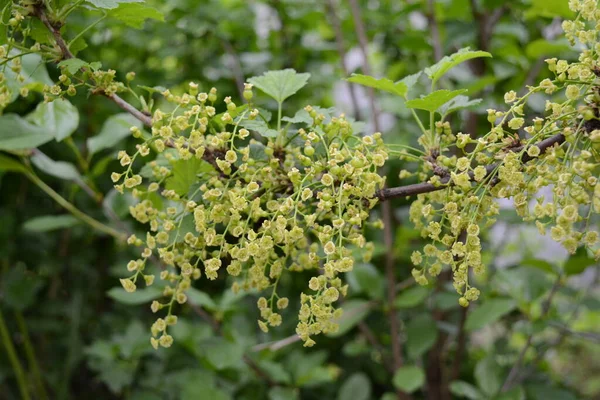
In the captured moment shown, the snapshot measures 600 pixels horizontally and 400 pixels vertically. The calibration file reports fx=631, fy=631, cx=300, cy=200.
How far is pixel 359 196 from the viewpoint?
0.59 meters

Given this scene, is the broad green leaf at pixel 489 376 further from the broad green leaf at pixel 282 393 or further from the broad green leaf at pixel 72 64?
the broad green leaf at pixel 72 64

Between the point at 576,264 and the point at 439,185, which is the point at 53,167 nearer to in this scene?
the point at 439,185

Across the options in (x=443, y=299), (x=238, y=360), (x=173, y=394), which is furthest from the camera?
(x=173, y=394)

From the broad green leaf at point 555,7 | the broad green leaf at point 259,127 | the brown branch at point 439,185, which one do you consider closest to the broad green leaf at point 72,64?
the broad green leaf at point 259,127

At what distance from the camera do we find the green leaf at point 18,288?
1396 mm

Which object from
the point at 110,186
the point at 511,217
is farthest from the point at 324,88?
the point at 511,217

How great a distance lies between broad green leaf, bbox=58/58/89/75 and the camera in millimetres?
585

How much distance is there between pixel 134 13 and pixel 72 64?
5.1 inches

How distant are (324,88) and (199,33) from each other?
16.0 inches

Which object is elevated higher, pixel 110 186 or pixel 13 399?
Result: pixel 110 186

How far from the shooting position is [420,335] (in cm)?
126

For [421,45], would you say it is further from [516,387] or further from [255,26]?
[516,387]

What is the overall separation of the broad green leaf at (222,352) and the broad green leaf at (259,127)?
55 centimetres

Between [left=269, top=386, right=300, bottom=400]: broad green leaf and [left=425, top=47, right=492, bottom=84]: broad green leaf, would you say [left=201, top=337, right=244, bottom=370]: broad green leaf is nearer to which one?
[left=269, top=386, right=300, bottom=400]: broad green leaf
